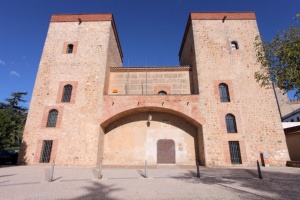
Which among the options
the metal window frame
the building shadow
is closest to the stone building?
the metal window frame

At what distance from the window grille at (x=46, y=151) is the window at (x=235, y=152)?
1353 centimetres

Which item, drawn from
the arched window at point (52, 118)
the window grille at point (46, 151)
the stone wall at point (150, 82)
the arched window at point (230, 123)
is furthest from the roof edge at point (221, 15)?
the window grille at point (46, 151)

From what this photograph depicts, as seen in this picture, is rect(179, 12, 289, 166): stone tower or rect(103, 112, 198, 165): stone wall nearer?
rect(179, 12, 289, 166): stone tower

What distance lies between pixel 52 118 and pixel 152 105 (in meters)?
8.07

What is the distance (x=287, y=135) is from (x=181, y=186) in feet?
44.9

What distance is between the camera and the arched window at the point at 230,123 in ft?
42.6

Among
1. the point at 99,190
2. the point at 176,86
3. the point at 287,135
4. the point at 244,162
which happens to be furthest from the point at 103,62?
the point at 287,135

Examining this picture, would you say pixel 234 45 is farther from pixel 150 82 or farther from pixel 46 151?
pixel 46 151

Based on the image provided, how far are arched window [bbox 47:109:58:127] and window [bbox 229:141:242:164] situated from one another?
13.8 metres

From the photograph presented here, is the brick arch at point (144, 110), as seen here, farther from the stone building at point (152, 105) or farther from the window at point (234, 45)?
the window at point (234, 45)

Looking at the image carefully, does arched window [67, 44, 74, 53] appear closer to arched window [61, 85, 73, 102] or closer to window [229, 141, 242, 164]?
arched window [61, 85, 73, 102]

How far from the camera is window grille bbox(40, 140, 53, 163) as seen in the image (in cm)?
1221

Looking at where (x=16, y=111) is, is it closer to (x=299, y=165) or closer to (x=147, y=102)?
(x=147, y=102)

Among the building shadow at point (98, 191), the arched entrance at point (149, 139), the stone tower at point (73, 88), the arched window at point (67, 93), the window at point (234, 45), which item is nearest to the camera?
the building shadow at point (98, 191)
